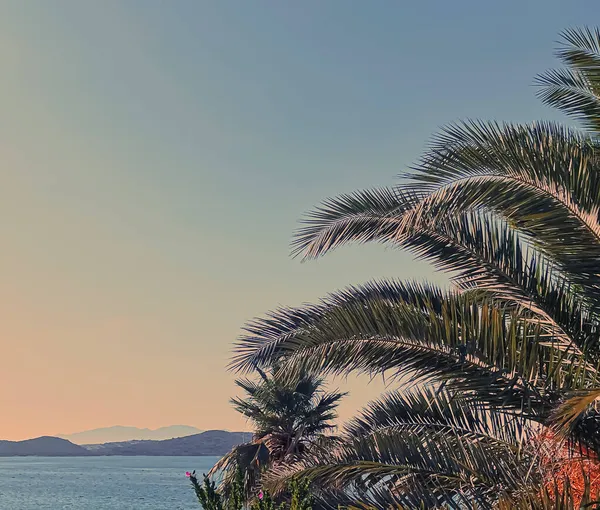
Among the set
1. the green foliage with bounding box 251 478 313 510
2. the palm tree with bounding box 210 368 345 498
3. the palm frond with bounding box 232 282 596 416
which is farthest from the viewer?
the palm tree with bounding box 210 368 345 498

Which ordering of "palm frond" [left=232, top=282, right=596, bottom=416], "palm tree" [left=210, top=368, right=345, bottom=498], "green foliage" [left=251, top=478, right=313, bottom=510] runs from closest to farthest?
"palm frond" [left=232, top=282, right=596, bottom=416] < "green foliage" [left=251, top=478, right=313, bottom=510] < "palm tree" [left=210, top=368, right=345, bottom=498]

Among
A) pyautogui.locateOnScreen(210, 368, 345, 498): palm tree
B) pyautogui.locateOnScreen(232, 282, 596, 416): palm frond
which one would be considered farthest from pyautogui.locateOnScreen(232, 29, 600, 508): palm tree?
pyautogui.locateOnScreen(210, 368, 345, 498): palm tree

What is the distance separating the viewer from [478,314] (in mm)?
6441

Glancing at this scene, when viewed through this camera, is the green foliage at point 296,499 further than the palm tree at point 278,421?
→ No

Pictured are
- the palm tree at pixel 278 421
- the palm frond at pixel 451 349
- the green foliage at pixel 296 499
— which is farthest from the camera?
the palm tree at pixel 278 421

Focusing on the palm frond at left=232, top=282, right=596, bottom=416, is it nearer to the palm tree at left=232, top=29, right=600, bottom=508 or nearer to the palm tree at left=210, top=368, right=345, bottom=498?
the palm tree at left=232, top=29, right=600, bottom=508

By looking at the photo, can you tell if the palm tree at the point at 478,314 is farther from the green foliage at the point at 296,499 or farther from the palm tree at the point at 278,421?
the palm tree at the point at 278,421

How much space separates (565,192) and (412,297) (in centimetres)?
243

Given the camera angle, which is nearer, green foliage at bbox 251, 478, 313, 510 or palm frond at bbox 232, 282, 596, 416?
palm frond at bbox 232, 282, 596, 416

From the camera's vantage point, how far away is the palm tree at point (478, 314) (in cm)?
613

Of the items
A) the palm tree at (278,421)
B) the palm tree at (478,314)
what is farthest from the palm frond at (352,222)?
the palm tree at (278,421)

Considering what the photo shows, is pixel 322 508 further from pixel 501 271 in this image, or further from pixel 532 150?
pixel 532 150

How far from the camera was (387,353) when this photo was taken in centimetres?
671

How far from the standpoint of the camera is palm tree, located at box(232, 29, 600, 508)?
241 inches
